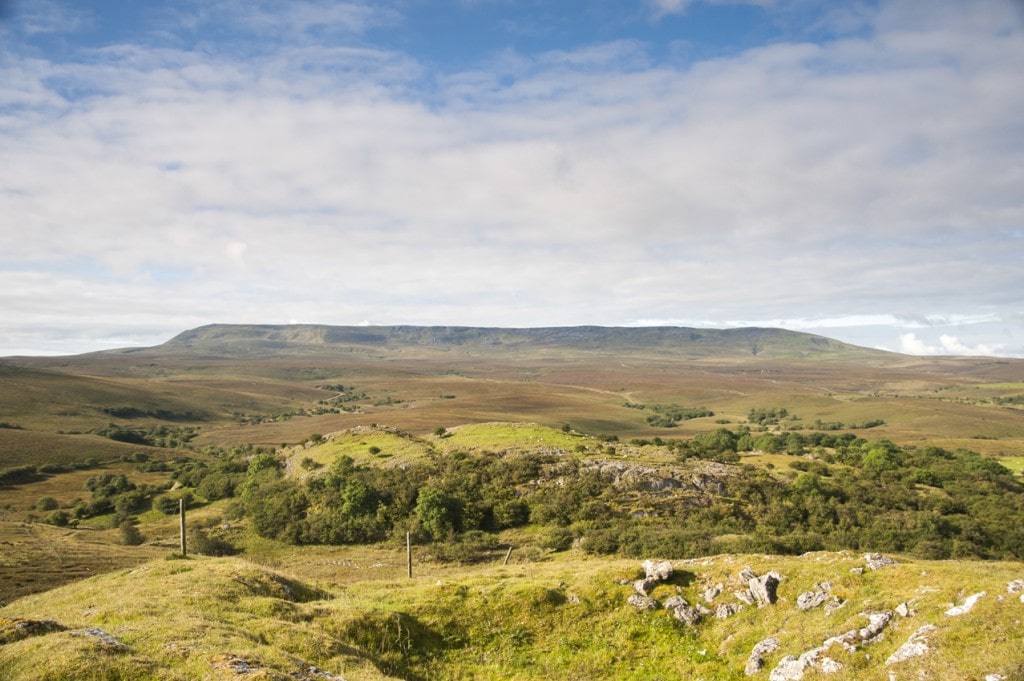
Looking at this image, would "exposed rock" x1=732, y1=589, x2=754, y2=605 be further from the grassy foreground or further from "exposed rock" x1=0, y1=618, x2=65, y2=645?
"exposed rock" x1=0, y1=618, x2=65, y2=645

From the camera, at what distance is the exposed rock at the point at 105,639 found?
12758 millimetres

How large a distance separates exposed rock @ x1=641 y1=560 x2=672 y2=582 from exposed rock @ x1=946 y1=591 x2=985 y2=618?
9293 millimetres

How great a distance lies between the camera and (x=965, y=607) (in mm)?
15055

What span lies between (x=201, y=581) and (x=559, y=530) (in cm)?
2680

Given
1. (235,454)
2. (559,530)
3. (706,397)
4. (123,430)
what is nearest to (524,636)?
(559,530)

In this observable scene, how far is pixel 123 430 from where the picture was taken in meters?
119

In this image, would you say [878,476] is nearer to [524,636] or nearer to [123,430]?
[524,636]

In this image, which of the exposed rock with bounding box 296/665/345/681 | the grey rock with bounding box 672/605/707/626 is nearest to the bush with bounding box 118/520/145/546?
the exposed rock with bounding box 296/665/345/681

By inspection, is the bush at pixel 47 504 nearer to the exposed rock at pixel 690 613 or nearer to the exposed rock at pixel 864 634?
the exposed rock at pixel 690 613

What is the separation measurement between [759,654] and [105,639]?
18.4 m

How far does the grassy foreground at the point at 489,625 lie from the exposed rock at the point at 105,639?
99 mm

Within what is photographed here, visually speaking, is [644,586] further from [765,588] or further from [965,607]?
[965,607]

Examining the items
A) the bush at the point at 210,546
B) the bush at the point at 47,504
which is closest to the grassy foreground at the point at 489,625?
the bush at the point at 210,546

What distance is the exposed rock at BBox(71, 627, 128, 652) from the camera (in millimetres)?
12758
